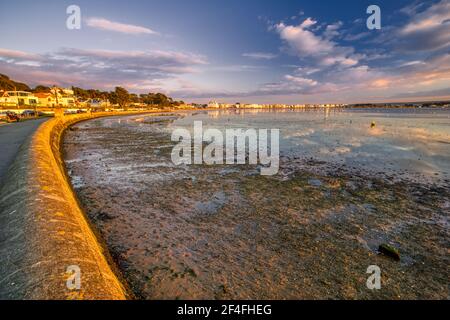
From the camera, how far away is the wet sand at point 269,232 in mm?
4738

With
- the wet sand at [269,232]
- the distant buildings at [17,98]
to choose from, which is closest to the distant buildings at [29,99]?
the distant buildings at [17,98]

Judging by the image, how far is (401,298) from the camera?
443 centimetres

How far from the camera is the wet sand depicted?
4.74 meters

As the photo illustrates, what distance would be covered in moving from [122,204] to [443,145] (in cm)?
2682

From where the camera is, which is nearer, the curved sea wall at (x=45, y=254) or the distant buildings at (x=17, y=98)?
the curved sea wall at (x=45, y=254)

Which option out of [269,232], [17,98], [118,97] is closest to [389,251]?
[269,232]

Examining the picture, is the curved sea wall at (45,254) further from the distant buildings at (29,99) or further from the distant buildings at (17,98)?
the distant buildings at (17,98)

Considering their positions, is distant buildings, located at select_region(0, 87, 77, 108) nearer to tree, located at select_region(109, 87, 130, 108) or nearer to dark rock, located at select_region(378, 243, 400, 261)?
tree, located at select_region(109, 87, 130, 108)

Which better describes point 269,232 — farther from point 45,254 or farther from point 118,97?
point 118,97

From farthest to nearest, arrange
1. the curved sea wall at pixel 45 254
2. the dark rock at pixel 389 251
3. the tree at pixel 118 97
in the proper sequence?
the tree at pixel 118 97, the dark rock at pixel 389 251, the curved sea wall at pixel 45 254

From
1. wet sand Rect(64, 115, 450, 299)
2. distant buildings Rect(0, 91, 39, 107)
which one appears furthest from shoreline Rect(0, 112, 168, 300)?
distant buildings Rect(0, 91, 39, 107)
